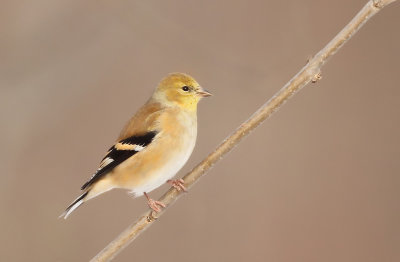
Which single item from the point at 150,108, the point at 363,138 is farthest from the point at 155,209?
the point at 363,138

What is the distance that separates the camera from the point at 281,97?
1466 mm

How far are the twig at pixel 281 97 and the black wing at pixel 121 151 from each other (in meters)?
0.43

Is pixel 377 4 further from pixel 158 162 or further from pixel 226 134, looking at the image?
pixel 226 134

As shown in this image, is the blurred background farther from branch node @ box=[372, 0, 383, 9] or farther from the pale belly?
branch node @ box=[372, 0, 383, 9]

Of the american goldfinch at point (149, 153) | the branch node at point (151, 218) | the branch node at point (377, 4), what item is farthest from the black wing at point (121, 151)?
the branch node at point (377, 4)

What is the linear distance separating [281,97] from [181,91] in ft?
2.76

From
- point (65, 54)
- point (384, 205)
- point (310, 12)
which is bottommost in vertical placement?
point (384, 205)

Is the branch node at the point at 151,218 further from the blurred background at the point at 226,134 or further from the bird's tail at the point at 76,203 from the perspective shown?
the blurred background at the point at 226,134

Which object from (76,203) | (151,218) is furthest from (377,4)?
(76,203)

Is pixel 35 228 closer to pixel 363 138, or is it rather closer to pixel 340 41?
pixel 363 138

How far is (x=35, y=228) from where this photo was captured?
3.06 m

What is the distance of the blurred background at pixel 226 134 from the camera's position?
2.94 meters

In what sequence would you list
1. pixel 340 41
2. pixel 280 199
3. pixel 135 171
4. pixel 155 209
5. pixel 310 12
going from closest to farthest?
1. pixel 340 41
2. pixel 155 209
3. pixel 135 171
4. pixel 280 199
5. pixel 310 12

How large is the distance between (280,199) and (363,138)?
53 centimetres
